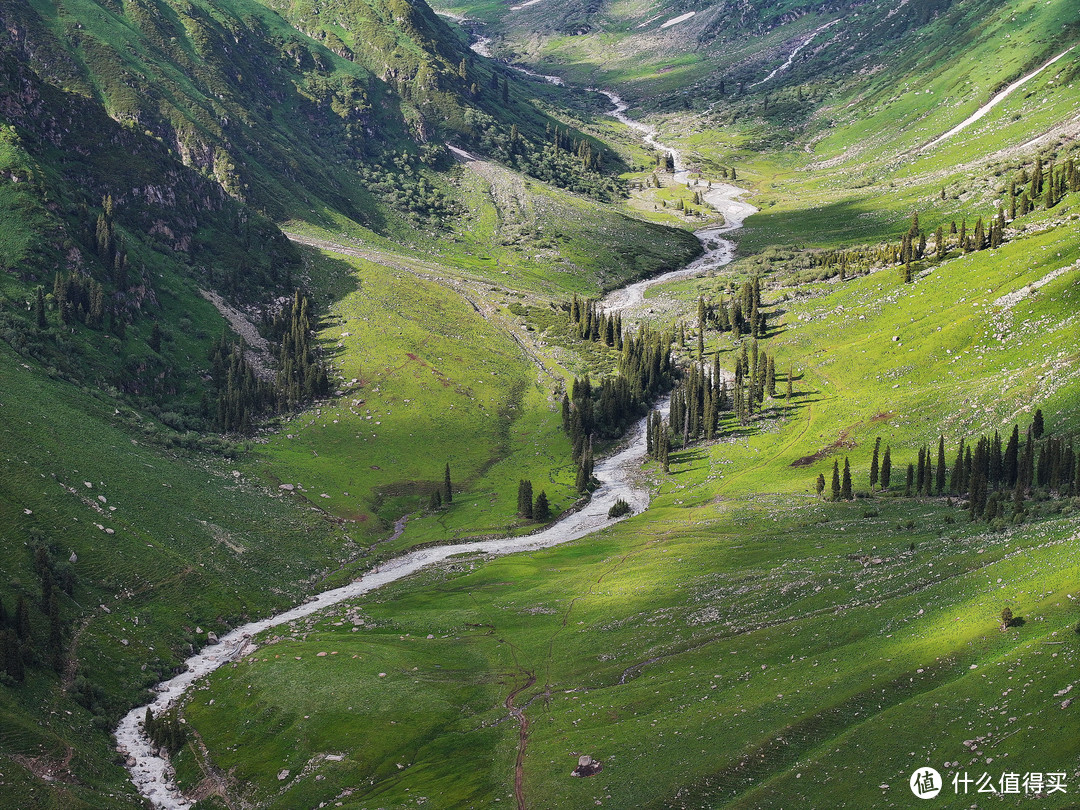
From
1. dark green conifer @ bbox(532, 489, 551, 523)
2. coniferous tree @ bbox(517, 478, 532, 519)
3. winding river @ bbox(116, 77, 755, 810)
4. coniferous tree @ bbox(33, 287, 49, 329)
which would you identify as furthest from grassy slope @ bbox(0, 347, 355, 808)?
dark green conifer @ bbox(532, 489, 551, 523)

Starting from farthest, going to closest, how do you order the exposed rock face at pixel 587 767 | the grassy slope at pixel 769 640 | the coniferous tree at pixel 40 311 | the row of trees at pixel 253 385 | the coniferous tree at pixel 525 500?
the row of trees at pixel 253 385 < the coniferous tree at pixel 40 311 < the coniferous tree at pixel 525 500 < the exposed rock face at pixel 587 767 < the grassy slope at pixel 769 640

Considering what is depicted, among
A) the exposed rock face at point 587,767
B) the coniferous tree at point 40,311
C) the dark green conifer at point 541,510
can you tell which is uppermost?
the coniferous tree at point 40,311

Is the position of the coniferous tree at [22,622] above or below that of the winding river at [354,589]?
above

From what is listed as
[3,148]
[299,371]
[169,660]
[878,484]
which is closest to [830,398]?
[878,484]

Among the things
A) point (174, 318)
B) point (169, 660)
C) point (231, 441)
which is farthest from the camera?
point (174, 318)

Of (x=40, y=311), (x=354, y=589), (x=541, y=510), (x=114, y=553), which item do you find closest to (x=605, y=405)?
(x=541, y=510)

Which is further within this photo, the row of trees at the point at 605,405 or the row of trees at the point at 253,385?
the row of trees at the point at 605,405

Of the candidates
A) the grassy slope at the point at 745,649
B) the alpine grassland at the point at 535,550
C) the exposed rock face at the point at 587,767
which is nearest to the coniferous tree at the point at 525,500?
the alpine grassland at the point at 535,550

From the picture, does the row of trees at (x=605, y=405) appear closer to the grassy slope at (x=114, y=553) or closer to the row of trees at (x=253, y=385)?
the row of trees at (x=253, y=385)

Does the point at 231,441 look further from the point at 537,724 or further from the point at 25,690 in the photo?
the point at 537,724
